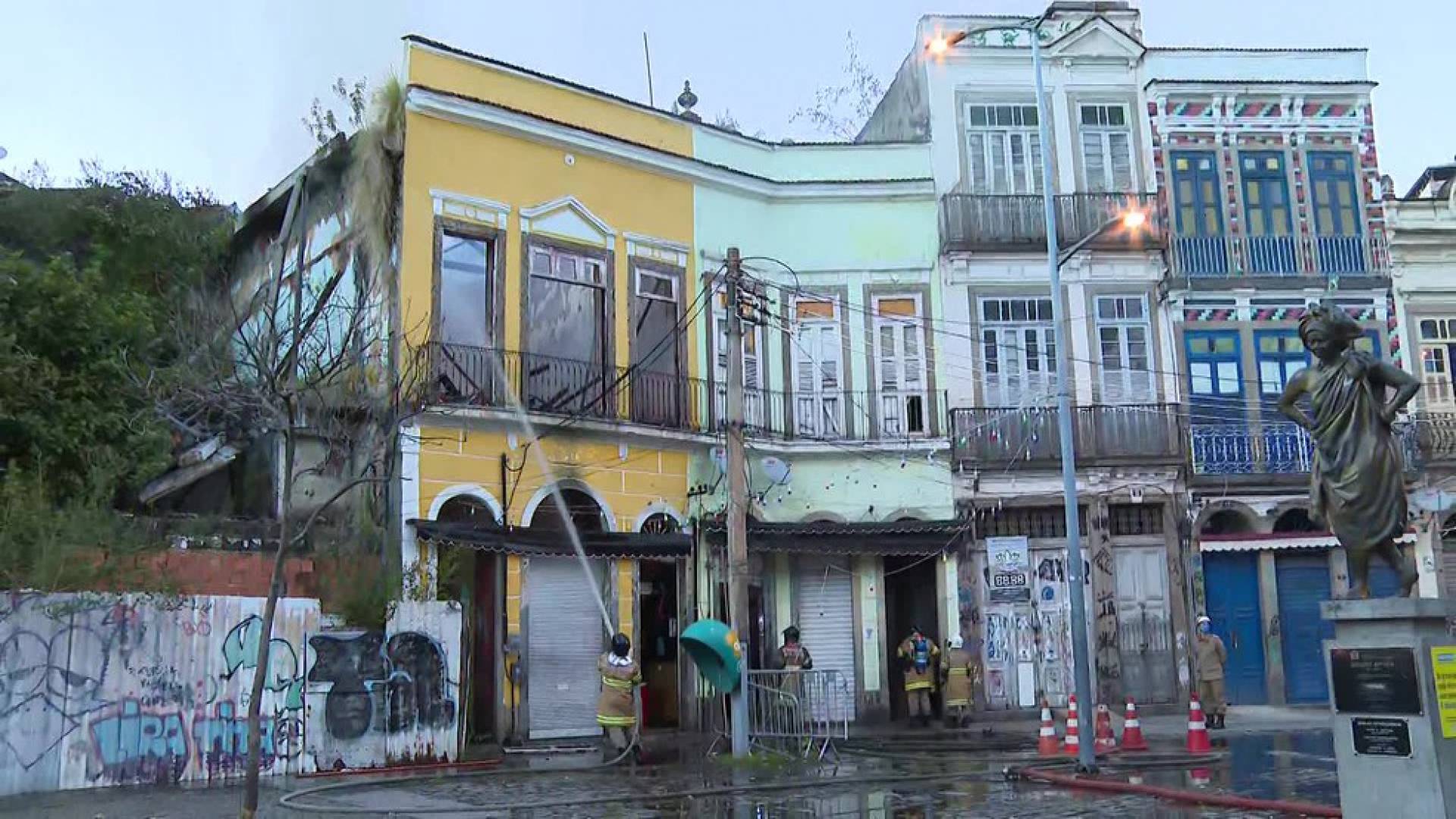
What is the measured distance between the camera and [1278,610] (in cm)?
2556

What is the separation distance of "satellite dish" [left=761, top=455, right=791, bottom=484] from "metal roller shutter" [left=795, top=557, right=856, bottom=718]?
148 cm

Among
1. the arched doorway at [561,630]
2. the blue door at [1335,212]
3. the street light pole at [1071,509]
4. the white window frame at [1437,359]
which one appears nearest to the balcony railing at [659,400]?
the arched doorway at [561,630]

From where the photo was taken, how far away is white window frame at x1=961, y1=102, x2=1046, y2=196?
85.8ft

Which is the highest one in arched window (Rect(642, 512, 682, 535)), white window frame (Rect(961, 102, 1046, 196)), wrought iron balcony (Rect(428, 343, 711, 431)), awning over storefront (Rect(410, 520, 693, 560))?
white window frame (Rect(961, 102, 1046, 196))

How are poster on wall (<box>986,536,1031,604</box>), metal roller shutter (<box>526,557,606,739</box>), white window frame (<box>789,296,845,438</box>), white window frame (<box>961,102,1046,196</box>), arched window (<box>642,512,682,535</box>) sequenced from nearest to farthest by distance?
metal roller shutter (<box>526,557,606,739</box>)
arched window (<box>642,512,682,535</box>)
poster on wall (<box>986,536,1031,604</box>)
white window frame (<box>789,296,845,438</box>)
white window frame (<box>961,102,1046,196</box>)

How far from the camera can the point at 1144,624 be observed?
24.8 metres

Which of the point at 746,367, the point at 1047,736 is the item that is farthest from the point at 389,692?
the point at 746,367

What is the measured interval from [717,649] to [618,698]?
173 centimetres

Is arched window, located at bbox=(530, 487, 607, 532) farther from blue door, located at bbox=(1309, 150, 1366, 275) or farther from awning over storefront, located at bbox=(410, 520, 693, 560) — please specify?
blue door, located at bbox=(1309, 150, 1366, 275)

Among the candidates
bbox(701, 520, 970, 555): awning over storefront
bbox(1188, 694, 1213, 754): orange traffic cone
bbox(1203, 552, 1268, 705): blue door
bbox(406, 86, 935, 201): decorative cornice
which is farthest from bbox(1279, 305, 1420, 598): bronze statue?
bbox(1203, 552, 1268, 705): blue door

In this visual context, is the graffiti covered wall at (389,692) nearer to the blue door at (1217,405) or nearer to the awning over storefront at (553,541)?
the awning over storefront at (553,541)

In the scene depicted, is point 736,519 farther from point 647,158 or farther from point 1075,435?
point 1075,435

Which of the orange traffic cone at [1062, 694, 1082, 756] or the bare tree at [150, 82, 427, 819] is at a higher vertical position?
the bare tree at [150, 82, 427, 819]

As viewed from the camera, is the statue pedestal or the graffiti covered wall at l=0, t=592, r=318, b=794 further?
the graffiti covered wall at l=0, t=592, r=318, b=794
